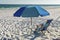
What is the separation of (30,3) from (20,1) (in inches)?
50.5

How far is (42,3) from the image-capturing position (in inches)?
975

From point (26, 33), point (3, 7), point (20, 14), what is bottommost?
point (3, 7)

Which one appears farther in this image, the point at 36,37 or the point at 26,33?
the point at 26,33

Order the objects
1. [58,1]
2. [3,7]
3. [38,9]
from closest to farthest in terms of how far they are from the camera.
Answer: [38,9]
[58,1]
[3,7]

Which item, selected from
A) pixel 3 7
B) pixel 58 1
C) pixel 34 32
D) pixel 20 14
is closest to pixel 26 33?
pixel 34 32

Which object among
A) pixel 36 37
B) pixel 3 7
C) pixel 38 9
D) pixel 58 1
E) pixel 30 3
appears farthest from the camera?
pixel 3 7

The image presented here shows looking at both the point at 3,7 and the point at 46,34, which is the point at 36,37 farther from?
the point at 3,7

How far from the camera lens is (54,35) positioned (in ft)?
25.1

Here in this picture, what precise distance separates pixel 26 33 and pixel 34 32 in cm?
34

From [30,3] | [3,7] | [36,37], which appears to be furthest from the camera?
[3,7]

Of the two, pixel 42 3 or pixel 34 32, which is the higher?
pixel 34 32

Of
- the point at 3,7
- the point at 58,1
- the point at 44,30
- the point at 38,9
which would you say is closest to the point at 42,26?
the point at 44,30

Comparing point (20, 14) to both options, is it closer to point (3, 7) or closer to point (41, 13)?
point (41, 13)

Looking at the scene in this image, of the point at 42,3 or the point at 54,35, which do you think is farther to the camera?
the point at 42,3
